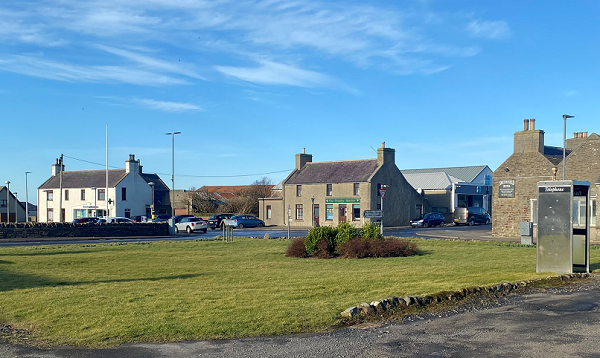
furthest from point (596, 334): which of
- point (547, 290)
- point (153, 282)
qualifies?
point (153, 282)

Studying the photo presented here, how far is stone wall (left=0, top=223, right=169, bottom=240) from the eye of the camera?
4216 centimetres

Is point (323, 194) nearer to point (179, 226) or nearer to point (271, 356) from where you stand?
point (179, 226)

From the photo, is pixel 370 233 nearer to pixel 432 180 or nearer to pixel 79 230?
pixel 79 230

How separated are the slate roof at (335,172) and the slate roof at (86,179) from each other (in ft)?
78.4

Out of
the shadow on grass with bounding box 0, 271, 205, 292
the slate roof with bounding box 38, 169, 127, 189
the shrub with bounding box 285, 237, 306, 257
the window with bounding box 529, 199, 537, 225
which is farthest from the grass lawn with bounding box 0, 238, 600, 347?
the slate roof with bounding box 38, 169, 127, 189

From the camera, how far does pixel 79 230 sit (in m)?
45.0

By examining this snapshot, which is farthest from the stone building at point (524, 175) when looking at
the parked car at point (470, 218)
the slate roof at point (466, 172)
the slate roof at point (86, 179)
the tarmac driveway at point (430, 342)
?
the slate roof at point (86, 179)

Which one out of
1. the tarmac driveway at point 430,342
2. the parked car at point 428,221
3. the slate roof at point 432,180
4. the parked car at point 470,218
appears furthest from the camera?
the slate roof at point 432,180

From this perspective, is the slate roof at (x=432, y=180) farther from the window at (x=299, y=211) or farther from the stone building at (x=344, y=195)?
the window at (x=299, y=211)

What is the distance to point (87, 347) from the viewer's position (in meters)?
8.13

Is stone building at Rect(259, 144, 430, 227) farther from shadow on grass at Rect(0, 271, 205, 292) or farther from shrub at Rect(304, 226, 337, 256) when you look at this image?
shadow on grass at Rect(0, 271, 205, 292)

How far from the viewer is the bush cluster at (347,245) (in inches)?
860

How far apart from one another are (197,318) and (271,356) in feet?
8.53

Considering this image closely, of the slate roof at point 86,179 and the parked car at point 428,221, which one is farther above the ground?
the slate roof at point 86,179
